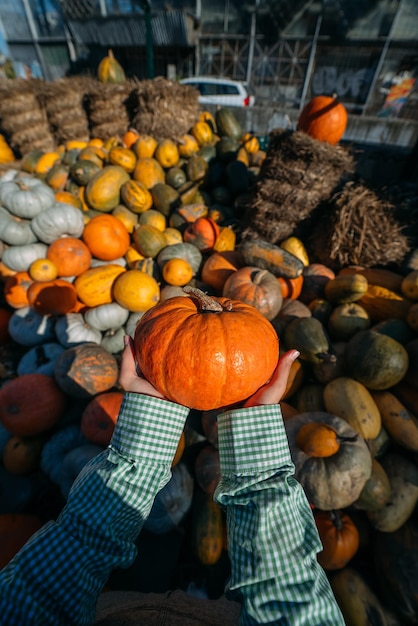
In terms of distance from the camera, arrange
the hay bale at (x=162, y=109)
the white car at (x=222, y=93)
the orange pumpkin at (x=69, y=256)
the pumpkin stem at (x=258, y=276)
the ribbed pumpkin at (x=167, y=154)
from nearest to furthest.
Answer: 1. the pumpkin stem at (x=258, y=276)
2. the orange pumpkin at (x=69, y=256)
3. the ribbed pumpkin at (x=167, y=154)
4. the hay bale at (x=162, y=109)
5. the white car at (x=222, y=93)

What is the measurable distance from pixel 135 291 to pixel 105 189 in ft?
7.94

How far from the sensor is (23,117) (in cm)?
736

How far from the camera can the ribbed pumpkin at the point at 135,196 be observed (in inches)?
189

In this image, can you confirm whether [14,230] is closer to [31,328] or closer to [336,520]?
[31,328]

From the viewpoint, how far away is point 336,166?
412 cm

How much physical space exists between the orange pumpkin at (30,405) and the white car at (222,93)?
15.3 meters

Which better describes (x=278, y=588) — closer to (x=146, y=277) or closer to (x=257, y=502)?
(x=257, y=502)

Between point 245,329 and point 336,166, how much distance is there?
395 centimetres

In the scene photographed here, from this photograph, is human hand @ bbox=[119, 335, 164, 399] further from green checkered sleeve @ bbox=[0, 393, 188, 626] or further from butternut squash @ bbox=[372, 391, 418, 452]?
butternut squash @ bbox=[372, 391, 418, 452]

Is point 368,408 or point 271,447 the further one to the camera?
point 368,408

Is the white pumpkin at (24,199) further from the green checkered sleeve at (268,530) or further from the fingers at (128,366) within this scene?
the green checkered sleeve at (268,530)

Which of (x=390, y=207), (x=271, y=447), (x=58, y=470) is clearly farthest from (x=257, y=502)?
(x=390, y=207)

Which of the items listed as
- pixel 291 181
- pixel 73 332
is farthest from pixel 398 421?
pixel 73 332

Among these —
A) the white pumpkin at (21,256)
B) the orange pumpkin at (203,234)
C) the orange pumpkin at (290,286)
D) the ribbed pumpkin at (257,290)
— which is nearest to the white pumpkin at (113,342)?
the ribbed pumpkin at (257,290)
